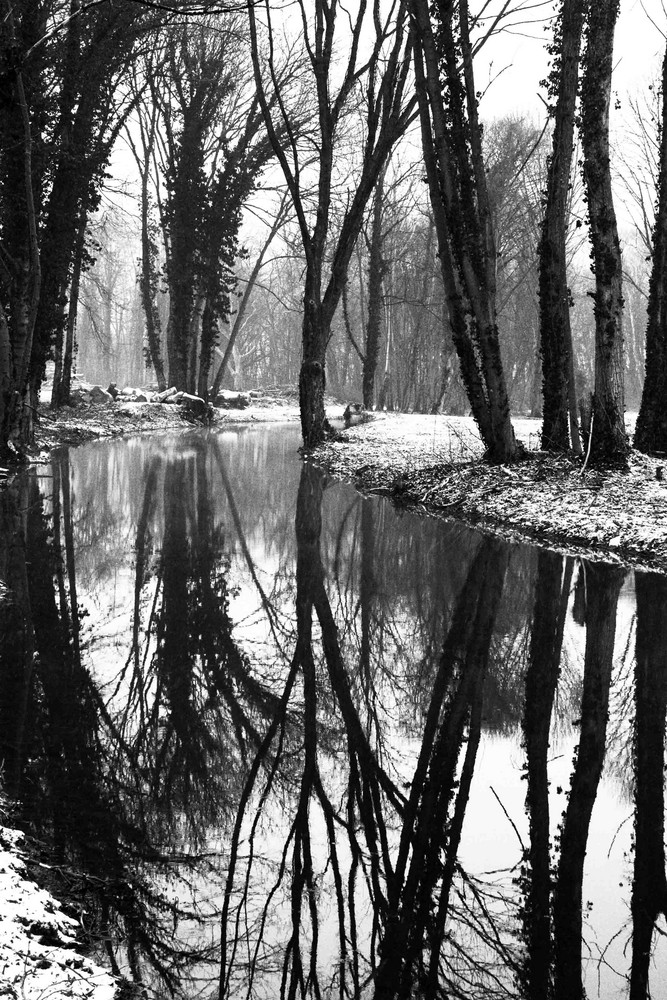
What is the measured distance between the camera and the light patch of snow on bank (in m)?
2.45

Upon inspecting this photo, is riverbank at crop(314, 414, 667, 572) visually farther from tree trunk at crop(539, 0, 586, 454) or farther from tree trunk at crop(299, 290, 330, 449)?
tree trunk at crop(299, 290, 330, 449)

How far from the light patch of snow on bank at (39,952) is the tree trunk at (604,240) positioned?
11.2 metres

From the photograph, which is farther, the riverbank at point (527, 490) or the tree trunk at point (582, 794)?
the riverbank at point (527, 490)

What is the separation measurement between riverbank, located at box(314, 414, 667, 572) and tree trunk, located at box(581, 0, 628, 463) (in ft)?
1.81

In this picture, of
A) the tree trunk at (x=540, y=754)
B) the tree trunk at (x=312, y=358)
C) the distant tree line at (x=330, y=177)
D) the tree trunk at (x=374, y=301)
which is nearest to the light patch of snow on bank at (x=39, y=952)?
the tree trunk at (x=540, y=754)

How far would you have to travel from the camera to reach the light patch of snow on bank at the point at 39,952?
2.45 metres

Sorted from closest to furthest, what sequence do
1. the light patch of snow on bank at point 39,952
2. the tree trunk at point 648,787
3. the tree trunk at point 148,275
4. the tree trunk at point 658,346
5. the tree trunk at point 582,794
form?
the light patch of snow on bank at point 39,952 < the tree trunk at point 582,794 < the tree trunk at point 648,787 < the tree trunk at point 658,346 < the tree trunk at point 148,275

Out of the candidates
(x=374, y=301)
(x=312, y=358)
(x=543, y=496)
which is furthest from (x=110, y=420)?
(x=543, y=496)

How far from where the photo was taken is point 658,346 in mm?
15375

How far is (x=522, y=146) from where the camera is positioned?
4081 centimetres

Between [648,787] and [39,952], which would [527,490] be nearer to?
[648,787]

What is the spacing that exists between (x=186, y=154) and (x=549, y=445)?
85.0 feet

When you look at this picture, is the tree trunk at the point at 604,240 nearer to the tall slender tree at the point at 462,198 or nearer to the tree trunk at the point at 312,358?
the tall slender tree at the point at 462,198

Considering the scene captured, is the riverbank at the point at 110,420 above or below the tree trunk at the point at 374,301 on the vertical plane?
below
